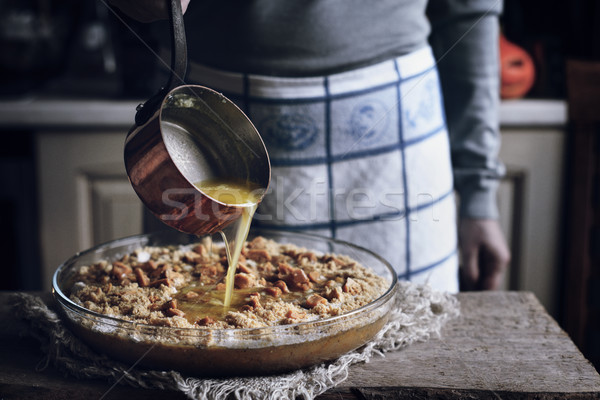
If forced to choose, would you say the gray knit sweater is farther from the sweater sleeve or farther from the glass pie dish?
the glass pie dish

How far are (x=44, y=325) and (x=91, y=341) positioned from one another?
0.10 meters

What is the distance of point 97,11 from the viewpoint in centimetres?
227

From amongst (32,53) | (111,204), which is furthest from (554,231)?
(32,53)

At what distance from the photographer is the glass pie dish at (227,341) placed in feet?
1.90

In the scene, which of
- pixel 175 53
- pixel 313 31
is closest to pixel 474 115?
pixel 313 31

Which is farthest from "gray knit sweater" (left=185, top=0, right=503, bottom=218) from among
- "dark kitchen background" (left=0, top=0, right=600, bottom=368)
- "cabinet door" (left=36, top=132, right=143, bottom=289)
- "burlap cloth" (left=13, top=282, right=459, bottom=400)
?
"cabinet door" (left=36, top=132, right=143, bottom=289)

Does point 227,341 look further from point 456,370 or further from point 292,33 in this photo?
point 292,33

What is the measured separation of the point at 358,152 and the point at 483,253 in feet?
1.11

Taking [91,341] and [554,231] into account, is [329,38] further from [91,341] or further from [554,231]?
[554,231]

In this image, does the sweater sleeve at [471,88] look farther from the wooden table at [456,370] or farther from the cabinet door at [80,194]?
the cabinet door at [80,194]

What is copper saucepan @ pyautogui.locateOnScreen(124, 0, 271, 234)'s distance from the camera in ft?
2.03

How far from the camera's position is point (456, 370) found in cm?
65

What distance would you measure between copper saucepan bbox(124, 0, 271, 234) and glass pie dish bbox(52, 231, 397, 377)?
129mm

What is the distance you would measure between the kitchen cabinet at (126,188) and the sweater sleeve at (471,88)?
639 millimetres
